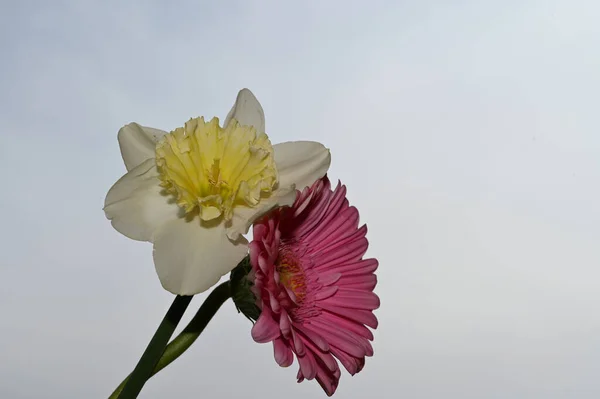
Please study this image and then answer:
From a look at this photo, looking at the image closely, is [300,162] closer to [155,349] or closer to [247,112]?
[247,112]

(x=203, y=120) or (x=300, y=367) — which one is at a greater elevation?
(x=203, y=120)

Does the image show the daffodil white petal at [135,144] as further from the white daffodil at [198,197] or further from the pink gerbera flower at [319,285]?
the pink gerbera flower at [319,285]

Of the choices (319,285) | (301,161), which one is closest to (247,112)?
(301,161)

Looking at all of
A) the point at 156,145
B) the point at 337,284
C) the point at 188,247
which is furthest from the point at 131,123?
the point at 337,284

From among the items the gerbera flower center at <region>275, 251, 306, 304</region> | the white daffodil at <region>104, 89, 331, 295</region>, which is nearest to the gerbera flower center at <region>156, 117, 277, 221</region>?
the white daffodil at <region>104, 89, 331, 295</region>

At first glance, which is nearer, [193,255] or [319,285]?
[193,255]

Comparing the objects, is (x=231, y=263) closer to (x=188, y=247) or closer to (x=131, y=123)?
(x=188, y=247)

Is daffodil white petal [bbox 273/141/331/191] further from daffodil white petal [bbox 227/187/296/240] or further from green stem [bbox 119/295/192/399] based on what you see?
green stem [bbox 119/295/192/399]

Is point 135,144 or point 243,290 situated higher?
point 135,144
